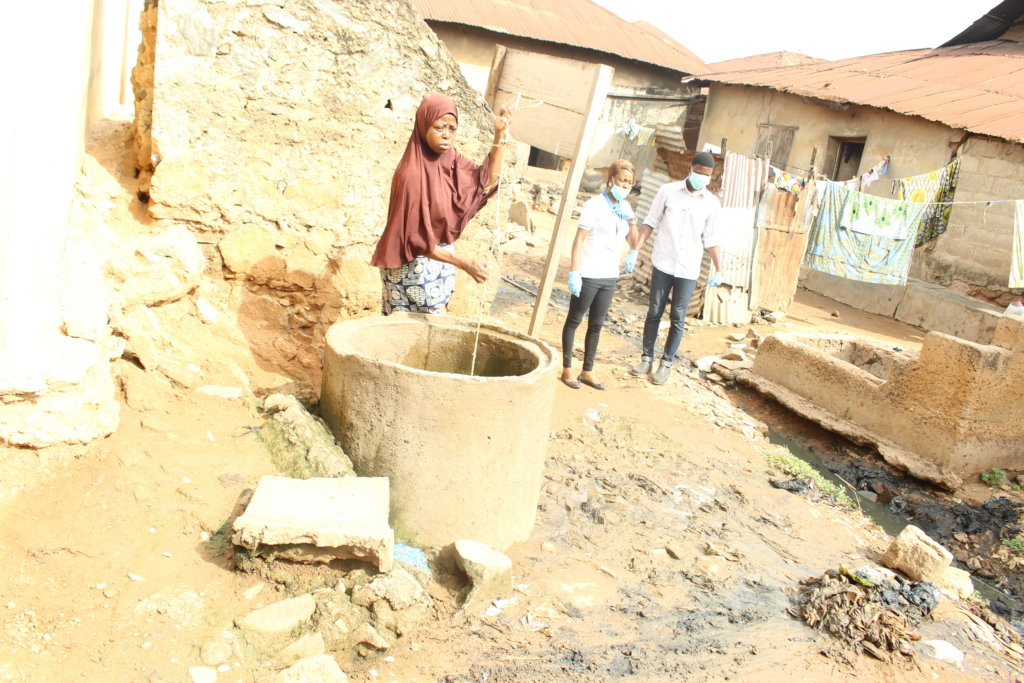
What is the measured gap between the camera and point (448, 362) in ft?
13.9

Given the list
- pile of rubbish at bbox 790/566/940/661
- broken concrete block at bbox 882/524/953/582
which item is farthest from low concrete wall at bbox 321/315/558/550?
broken concrete block at bbox 882/524/953/582

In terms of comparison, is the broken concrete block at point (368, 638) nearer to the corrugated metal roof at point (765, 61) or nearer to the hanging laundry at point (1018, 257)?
the hanging laundry at point (1018, 257)

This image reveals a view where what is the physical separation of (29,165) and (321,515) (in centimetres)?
162

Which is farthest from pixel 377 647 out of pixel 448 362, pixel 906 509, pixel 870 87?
pixel 870 87

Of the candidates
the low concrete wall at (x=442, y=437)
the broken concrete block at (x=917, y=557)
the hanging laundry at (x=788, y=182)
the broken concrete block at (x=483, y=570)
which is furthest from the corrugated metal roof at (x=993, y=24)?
the broken concrete block at (x=483, y=570)

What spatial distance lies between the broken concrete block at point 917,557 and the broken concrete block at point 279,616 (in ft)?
10.1

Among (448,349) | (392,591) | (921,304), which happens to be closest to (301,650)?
(392,591)

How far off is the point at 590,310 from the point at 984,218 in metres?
7.23

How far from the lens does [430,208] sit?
3930mm

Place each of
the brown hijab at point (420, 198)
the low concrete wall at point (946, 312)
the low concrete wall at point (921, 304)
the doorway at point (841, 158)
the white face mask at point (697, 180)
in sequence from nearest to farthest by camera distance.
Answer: the brown hijab at point (420, 198), the white face mask at point (697, 180), the low concrete wall at point (946, 312), the low concrete wall at point (921, 304), the doorway at point (841, 158)

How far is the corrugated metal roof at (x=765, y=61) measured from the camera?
65.8 ft

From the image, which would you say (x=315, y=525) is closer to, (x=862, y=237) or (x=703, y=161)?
(x=703, y=161)

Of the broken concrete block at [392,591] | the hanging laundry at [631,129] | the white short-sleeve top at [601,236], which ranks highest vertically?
the hanging laundry at [631,129]

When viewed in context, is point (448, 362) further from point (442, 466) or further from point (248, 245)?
point (248, 245)
